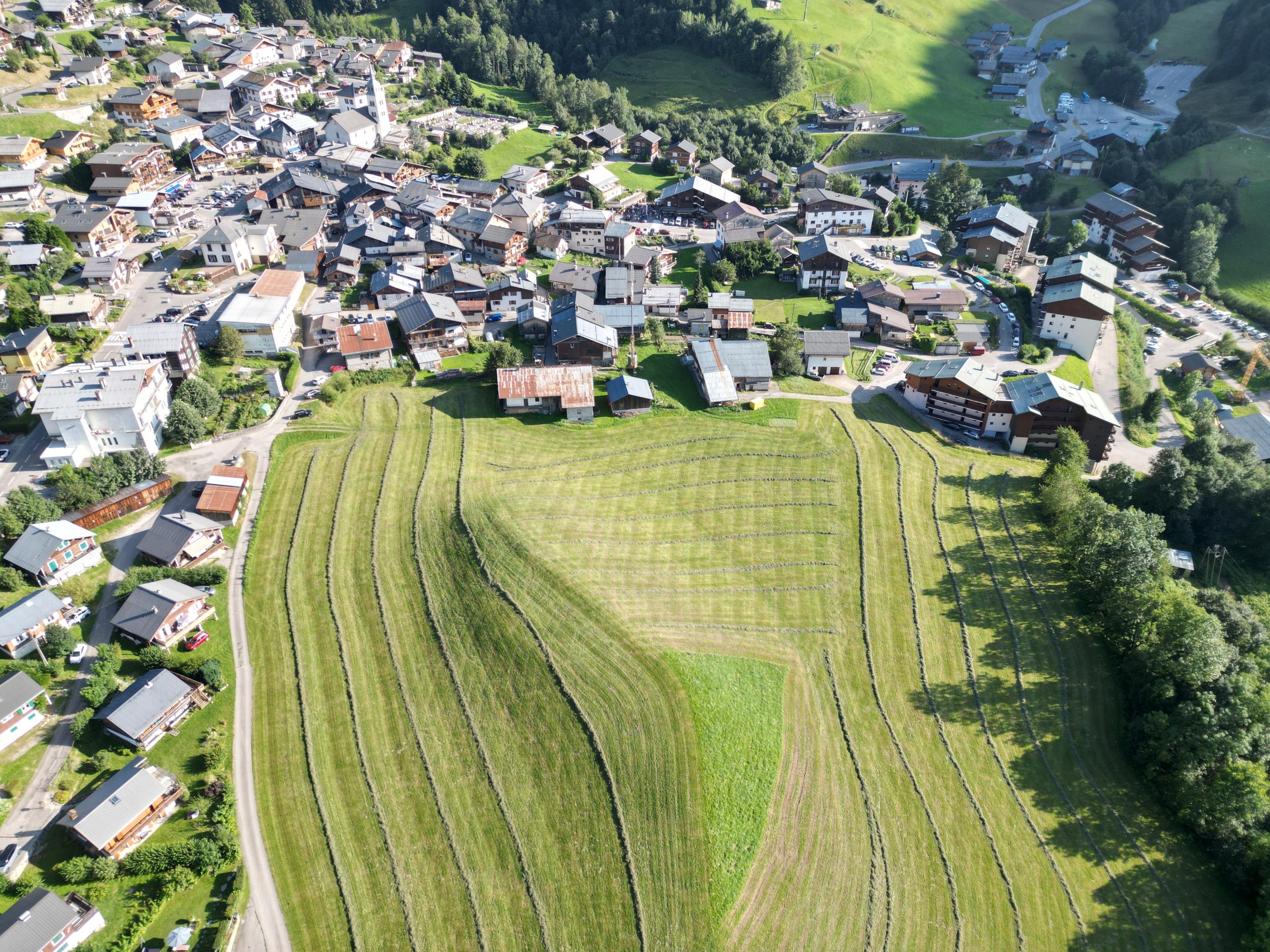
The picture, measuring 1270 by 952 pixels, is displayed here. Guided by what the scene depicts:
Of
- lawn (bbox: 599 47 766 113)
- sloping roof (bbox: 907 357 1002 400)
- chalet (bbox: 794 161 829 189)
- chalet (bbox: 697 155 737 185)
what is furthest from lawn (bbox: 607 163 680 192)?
sloping roof (bbox: 907 357 1002 400)

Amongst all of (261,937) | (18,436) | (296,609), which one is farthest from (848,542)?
(18,436)

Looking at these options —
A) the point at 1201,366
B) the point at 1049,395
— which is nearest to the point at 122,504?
the point at 1049,395

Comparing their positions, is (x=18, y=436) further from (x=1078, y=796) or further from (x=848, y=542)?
(x=1078, y=796)

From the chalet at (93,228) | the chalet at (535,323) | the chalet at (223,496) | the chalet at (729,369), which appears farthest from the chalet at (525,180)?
the chalet at (223,496)

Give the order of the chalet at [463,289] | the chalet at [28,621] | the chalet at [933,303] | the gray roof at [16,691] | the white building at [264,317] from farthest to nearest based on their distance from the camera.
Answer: the chalet at [933,303] < the chalet at [463,289] < the white building at [264,317] < the chalet at [28,621] < the gray roof at [16,691]

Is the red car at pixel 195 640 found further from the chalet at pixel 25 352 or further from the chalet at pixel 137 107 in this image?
the chalet at pixel 137 107

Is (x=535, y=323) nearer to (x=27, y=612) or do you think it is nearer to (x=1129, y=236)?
(x=27, y=612)

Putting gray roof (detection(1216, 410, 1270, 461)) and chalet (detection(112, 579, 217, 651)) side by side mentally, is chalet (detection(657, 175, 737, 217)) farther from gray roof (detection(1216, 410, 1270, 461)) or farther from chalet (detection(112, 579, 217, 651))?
chalet (detection(112, 579, 217, 651))
